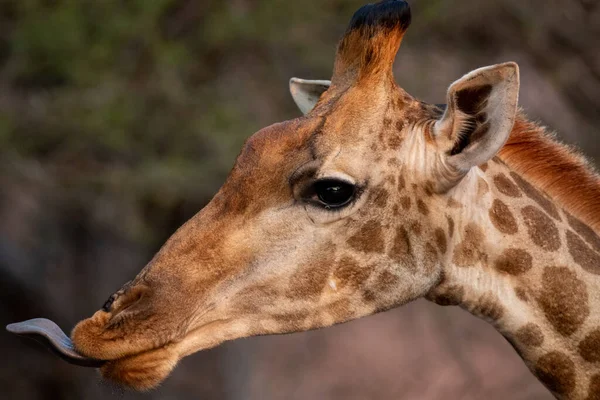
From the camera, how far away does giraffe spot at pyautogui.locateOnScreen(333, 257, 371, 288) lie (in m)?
3.50

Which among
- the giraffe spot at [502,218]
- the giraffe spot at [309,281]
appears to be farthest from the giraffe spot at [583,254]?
the giraffe spot at [309,281]

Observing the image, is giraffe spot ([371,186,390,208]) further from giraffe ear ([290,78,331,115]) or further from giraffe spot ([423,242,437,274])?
giraffe ear ([290,78,331,115])

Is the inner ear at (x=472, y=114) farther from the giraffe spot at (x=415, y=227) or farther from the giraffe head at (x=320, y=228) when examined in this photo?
the giraffe spot at (x=415, y=227)

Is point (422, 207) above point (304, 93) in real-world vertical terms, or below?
below

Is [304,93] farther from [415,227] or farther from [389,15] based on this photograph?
[415,227]

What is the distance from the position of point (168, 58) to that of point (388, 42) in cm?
615

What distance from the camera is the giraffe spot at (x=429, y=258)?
3.50 metres

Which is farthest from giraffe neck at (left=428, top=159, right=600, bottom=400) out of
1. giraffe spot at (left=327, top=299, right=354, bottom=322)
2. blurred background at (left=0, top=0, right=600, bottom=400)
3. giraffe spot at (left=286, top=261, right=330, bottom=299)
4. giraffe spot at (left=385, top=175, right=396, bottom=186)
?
blurred background at (left=0, top=0, right=600, bottom=400)

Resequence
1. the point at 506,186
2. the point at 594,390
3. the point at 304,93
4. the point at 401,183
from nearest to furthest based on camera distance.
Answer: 1. the point at 594,390
2. the point at 401,183
3. the point at 506,186
4. the point at 304,93

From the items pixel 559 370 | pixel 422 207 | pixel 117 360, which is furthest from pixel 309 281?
pixel 559 370

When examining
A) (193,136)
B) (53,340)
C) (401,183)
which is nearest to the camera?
(53,340)

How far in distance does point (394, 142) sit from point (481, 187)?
379 mm

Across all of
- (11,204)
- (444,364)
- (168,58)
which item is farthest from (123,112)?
(444,364)

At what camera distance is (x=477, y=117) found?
344 centimetres
